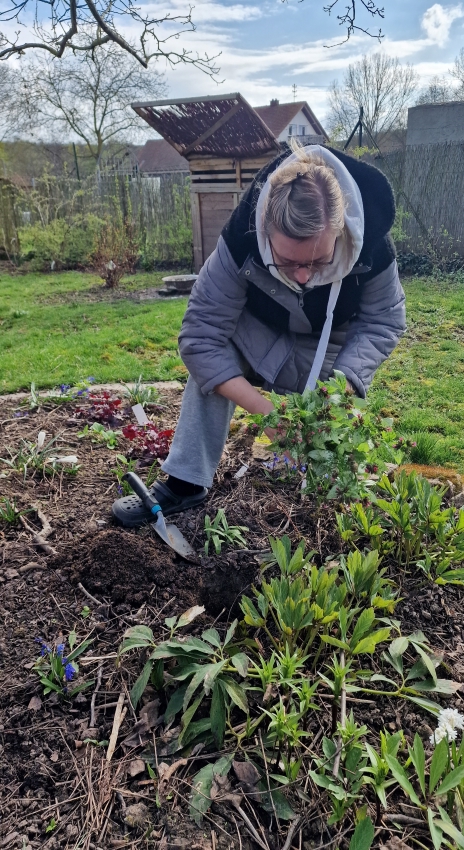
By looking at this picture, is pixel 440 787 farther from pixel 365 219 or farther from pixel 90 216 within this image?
pixel 90 216

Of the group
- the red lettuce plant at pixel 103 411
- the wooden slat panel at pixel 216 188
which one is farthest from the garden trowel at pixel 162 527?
the wooden slat panel at pixel 216 188

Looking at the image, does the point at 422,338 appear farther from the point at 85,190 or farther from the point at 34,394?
the point at 85,190

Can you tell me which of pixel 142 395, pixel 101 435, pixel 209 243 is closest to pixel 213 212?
pixel 209 243

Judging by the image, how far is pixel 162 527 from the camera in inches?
81.4

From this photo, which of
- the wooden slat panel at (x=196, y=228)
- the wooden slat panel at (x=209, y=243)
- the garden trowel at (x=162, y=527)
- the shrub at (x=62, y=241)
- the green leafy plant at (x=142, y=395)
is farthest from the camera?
the shrub at (x=62, y=241)

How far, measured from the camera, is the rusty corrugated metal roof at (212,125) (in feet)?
23.7

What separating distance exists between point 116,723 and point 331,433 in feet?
3.07

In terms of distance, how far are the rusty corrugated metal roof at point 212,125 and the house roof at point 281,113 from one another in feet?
67.6

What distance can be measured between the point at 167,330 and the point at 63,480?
144 inches

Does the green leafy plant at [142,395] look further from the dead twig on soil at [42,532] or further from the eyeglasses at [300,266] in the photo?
the eyeglasses at [300,266]

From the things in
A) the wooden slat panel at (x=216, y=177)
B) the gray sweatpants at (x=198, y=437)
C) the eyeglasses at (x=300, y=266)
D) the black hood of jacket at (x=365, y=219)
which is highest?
the wooden slat panel at (x=216, y=177)

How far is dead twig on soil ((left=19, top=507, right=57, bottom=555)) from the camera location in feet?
6.79

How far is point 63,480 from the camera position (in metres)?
2.60

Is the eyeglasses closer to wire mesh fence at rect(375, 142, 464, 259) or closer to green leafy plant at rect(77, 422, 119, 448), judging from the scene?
green leafy plant at rect(77, 422, 119, 448)
